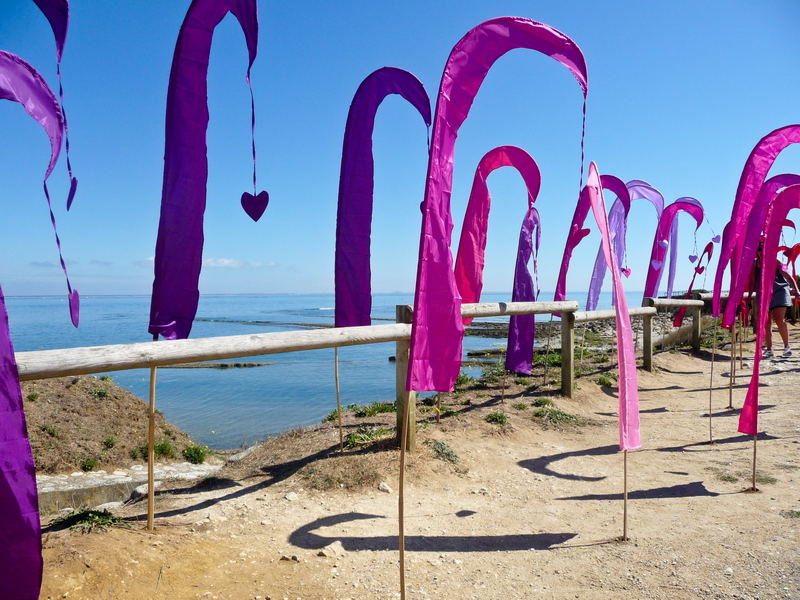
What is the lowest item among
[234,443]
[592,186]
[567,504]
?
[234,443]

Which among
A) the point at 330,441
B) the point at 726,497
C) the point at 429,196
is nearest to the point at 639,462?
the point at 726,497

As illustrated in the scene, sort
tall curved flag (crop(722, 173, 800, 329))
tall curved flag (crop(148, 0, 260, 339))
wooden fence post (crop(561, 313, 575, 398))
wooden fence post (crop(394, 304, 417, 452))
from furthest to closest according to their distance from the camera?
wooden fence post (crop(561, 313, 575, 398))
tall curved flag (crop(722, 173, 800, 329))
wooden fence post (crop(394, 304, 417, 452))
tall curved flag (crop(148, 0, 260, 339))

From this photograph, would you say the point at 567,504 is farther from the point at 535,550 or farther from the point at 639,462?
the point at 639,462

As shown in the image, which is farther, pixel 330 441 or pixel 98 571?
pixel 330 441

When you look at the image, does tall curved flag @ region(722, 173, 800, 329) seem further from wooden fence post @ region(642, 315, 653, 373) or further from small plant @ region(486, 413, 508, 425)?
wooden fence post @ region(642, 315, 653, 373)

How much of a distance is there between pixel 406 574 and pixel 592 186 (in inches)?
97.5

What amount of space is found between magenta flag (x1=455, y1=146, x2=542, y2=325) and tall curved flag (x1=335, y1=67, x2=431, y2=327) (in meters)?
2.03

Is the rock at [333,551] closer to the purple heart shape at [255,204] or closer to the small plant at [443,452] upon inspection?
the small plant at [443,452]

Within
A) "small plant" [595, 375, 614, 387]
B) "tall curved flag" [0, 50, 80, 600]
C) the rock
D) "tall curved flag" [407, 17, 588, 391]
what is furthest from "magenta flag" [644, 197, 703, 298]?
"tall curved flag" [0, 50, 80, 600]

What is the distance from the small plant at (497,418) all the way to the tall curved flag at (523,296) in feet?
6.31

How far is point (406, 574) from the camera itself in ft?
9.41

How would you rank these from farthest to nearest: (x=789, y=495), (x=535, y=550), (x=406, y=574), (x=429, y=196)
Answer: (x=789, y=495)
(x=535, y=550)
(x=406, y=574)
(x=429, y=196)

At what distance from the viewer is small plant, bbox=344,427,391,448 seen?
481 cm

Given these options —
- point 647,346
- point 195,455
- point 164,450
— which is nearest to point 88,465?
point 164,450
